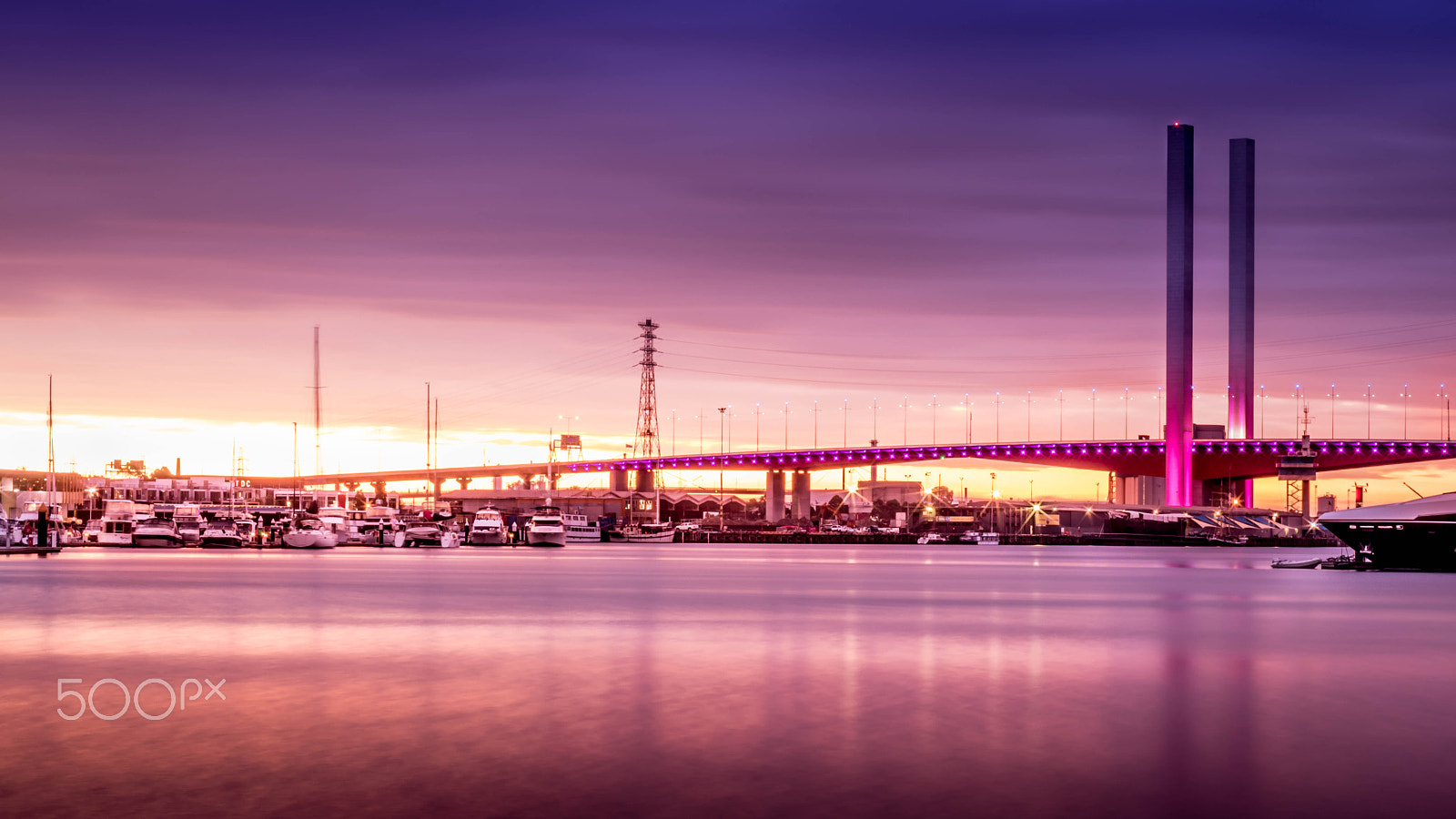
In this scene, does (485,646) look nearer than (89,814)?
No

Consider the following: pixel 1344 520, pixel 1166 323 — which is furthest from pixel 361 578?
pixel 1166 323

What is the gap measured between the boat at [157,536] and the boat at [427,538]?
1749cm

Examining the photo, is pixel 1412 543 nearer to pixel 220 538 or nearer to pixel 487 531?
pixel 487 531

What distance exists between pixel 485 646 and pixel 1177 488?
129548 mm

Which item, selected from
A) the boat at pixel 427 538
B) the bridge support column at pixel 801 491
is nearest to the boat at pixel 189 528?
the boat at pixel 427 538

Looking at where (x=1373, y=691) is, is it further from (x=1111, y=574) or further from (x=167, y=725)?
(x=1111, y=574)

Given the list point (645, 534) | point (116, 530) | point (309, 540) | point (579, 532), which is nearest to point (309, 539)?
point (309, 540)

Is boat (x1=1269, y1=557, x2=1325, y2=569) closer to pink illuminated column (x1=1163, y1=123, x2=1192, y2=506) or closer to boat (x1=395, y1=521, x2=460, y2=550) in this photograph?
pink illuminated column (x1=1163, y1=123, x2=1192, y2=506)

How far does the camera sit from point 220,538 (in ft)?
351

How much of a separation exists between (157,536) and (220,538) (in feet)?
14.4

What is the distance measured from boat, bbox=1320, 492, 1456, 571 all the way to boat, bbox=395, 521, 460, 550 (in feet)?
222

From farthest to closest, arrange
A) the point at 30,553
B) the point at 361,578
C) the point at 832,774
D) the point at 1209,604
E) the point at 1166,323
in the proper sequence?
the point at 1166,323 → the point at 30,553 → the point at 361,578 → the point at 1209,604 → the point at 832,774

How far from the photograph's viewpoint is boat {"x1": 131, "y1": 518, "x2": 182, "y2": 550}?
342ft

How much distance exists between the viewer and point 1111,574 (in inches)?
2889
